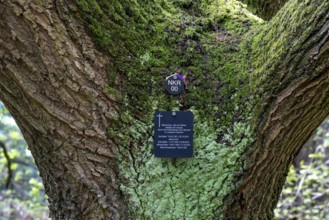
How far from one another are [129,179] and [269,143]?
0.50 metres

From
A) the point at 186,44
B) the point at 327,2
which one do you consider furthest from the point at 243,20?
the point at 327,2

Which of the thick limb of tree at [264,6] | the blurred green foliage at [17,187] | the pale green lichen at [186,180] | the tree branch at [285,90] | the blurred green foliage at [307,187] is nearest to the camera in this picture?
the tree branch at [285,90]

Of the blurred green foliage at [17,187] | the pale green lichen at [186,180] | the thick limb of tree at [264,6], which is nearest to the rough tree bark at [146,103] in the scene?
the pale green lichen at [186,180]

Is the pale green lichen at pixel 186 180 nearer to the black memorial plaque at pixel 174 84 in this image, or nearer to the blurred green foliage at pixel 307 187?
the black memorial plaque at pixel 174 84

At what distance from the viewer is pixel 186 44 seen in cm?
159

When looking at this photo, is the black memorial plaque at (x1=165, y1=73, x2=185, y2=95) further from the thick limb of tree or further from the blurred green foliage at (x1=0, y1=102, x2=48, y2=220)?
the blurred green foliage at (x1=0, y1=102, x2=48, y2=220)

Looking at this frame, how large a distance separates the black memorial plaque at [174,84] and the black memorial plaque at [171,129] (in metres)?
0.08

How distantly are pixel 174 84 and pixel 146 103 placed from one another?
0.12 metres

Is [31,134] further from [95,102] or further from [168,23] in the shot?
[168,23]

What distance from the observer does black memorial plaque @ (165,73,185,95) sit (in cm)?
149

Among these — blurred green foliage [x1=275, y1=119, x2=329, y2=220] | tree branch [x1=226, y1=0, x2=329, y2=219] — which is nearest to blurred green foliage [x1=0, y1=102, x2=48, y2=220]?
blurred green foliage [x1=275, y1=119, x2=329, y2=220]

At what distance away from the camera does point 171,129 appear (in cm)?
148

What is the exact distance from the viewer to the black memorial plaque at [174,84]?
149 cm

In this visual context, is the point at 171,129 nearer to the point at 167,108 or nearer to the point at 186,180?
the point at 167,108
